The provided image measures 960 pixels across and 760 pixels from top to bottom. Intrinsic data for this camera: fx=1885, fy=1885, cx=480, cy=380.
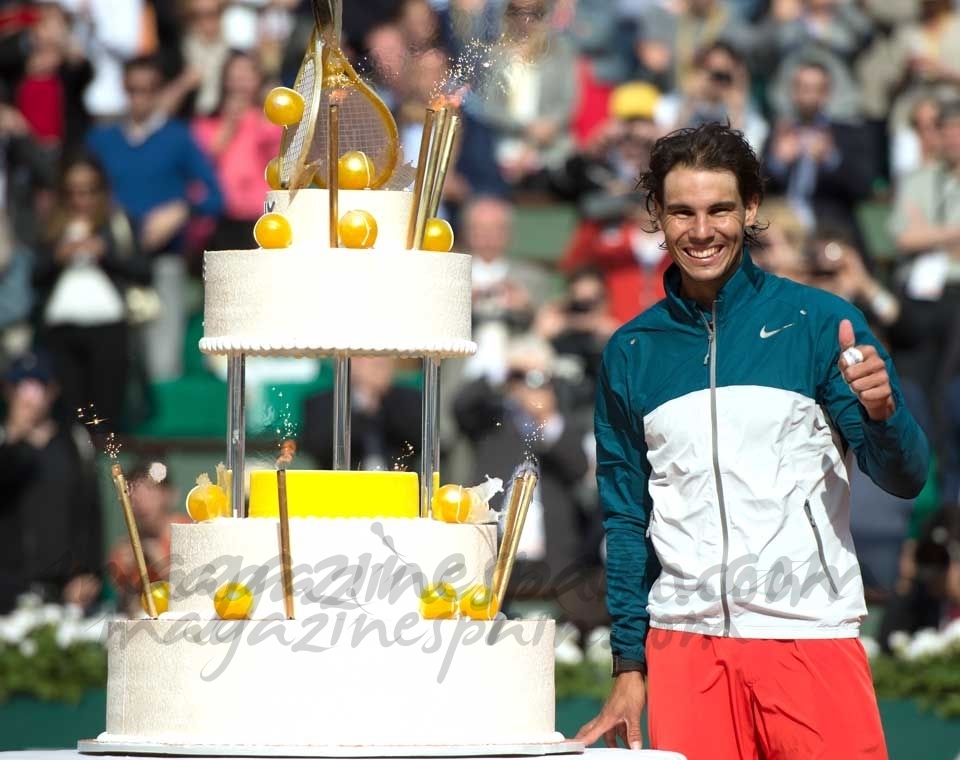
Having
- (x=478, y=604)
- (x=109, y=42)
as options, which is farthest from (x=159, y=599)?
(x=109, y=42)

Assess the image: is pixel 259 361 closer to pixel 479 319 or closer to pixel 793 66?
pixel 479 319

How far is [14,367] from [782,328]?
678 cm

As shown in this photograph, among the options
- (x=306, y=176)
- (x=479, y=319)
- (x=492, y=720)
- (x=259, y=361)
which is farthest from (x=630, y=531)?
(x=259, y=361)

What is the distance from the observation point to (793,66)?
38.5ft

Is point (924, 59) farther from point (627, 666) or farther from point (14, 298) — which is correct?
point (627, 666)

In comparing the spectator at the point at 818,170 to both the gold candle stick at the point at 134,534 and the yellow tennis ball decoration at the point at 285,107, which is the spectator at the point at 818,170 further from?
the gold candle stick at the point at 134,534

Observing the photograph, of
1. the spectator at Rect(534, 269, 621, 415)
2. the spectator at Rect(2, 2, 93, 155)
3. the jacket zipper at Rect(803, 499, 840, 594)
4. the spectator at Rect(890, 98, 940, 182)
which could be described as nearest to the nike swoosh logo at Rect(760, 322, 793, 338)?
the jacket zipper at Rect(803, 499, 840, 594)

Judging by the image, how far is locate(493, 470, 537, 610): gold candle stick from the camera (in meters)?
4.78

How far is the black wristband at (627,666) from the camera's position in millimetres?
4781

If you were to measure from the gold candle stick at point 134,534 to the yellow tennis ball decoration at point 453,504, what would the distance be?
75 cm

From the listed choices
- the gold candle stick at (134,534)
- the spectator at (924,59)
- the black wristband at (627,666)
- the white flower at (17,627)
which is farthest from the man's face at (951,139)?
the gold candle stick at (134,534)

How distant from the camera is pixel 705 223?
4.64 metres

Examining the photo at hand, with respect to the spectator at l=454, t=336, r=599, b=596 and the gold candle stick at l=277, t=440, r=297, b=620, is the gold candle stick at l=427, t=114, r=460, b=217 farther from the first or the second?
the spectator at l=454, t=336, r=599, b=596

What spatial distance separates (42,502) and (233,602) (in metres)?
5.69
